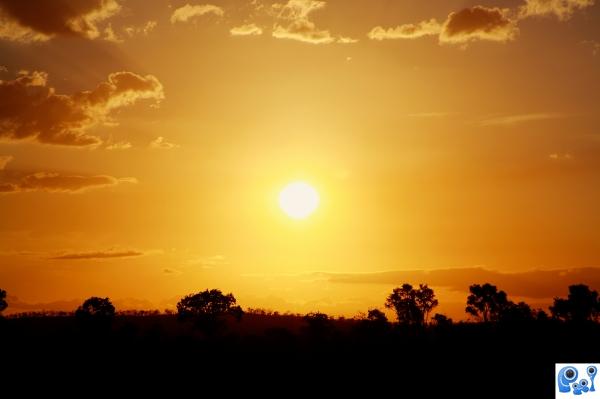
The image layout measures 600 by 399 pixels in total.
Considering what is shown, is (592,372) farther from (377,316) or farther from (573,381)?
(377,316)

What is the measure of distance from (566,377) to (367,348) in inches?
1837

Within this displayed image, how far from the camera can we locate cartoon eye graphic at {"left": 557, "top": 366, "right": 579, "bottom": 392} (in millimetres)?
58312

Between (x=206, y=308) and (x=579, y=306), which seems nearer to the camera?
(x=206, y=308)

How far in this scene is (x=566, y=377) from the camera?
61.2m

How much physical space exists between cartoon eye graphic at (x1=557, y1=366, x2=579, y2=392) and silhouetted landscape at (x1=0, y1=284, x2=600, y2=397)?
22.3 ft

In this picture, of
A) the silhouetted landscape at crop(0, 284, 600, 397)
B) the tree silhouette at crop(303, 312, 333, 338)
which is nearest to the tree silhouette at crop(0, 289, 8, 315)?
the silhouetted landscape at crop(0, 284, 600, 397)

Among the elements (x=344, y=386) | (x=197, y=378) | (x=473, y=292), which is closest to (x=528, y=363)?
(x=344, y=386)

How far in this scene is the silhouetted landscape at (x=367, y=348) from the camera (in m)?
80.4

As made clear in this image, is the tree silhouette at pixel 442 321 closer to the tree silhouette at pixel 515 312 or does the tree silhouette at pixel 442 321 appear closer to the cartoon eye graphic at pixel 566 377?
the tree silhouette at pixel 515 312

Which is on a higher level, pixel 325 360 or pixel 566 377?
pixel 566 377

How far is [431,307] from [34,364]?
88.9m

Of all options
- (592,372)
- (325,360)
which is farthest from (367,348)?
(592,372)

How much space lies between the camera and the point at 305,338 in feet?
435

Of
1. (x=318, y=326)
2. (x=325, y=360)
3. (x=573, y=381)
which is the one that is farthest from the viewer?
(x=318, y=326)
